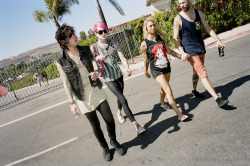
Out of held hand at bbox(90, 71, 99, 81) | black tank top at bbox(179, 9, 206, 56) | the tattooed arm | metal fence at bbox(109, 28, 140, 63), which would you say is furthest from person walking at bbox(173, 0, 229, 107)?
metal fence at bbox(109, 28, 140, 63)

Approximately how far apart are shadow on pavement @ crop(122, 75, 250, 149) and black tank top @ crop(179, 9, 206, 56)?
1.11m

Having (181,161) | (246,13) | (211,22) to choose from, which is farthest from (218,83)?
(246,13)

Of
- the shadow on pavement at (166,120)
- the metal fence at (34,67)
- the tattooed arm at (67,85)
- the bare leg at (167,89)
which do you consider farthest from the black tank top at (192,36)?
the metal fence at (34,67)

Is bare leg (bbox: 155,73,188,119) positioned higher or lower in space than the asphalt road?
higher

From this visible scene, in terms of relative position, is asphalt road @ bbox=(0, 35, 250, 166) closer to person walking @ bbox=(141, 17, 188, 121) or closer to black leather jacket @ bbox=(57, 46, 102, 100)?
person walking @ bbox=(141, 17, 188, 121)

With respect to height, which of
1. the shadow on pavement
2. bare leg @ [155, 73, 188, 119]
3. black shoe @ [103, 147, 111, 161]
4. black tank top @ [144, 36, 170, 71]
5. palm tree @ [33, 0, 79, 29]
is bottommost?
the shadow on pavement

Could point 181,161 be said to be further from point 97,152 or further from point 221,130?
point 97,152

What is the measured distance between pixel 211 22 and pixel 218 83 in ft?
25.6

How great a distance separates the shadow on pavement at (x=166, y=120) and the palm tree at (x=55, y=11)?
53.0 feet

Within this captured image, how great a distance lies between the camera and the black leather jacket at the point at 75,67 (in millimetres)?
→ 2613

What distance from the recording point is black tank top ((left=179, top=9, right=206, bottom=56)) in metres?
3.51

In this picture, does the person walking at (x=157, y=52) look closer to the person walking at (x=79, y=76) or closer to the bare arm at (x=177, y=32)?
the bare arm at (x=177, y=32)

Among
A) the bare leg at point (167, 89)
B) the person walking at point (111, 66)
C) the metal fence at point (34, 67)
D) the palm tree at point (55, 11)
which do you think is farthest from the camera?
the palm tree at point (55, 11)

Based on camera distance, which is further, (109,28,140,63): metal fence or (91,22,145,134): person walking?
(109,28,140,63): metal fence
